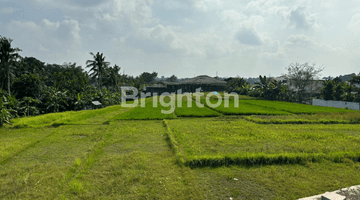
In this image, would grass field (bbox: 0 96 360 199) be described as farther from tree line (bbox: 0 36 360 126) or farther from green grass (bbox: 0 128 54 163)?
tree line (bbox: 0 36 360 126)

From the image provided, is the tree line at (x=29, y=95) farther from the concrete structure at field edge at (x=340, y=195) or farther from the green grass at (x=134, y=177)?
the concrete structure at field edge at (x=340, y=195)

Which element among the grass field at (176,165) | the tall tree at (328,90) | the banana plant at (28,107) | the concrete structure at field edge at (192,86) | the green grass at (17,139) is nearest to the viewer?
the grass field at (176,165)

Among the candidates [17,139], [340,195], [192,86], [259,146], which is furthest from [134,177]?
[192,86]

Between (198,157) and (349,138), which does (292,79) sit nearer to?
(349,138)

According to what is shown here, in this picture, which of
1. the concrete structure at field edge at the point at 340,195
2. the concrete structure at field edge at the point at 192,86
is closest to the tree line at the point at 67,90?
the concrete structure at field edge at the point at 192,86

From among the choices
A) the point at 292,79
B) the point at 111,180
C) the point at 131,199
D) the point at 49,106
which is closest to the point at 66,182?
the point at 111,180
